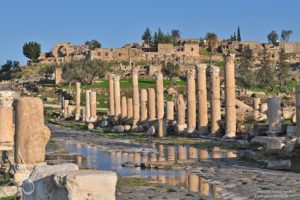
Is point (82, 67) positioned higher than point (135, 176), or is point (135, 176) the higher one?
point (82, 67)

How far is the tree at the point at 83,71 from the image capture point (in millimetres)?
86625

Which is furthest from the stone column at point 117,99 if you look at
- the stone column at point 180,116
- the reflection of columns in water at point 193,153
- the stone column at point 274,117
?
the reflection of columns in water at point 193,153

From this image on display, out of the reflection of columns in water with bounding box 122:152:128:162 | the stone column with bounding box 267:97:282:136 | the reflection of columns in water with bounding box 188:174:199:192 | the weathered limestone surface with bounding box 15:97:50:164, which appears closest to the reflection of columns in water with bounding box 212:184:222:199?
the reflection of columns in water with bounding box 188:174:199:192

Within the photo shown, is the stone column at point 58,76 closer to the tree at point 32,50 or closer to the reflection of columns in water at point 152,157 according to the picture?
the tree at point 32,50

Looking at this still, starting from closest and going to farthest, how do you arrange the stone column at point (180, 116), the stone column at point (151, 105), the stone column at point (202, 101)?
the stone column at point (202, 101)
the stone column at point (180, 116)
the stone column at point (151, 105)

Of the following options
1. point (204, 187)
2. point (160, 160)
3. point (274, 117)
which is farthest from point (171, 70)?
point (204, 187)

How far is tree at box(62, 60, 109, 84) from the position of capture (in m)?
86.6

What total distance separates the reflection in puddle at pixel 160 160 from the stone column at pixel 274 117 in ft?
12.1

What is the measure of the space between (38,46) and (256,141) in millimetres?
115168

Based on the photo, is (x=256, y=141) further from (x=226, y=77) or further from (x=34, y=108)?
(x=34, y=108)

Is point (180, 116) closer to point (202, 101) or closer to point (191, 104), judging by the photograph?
point (191, 104)

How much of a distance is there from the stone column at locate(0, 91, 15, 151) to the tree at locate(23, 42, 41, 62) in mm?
112265

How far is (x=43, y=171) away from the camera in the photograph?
27.0ft

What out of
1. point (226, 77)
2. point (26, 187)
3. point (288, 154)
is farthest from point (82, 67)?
point (26, 187)
